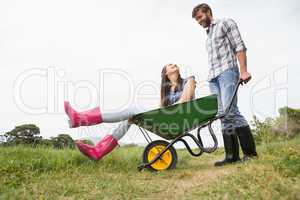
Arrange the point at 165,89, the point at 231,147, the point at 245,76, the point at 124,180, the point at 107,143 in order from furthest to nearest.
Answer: the point at 165,89, the point at 231,147, the point at 107,143, the point at 245,76, the point at 124,180

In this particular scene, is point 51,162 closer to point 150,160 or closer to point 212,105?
point 150,160

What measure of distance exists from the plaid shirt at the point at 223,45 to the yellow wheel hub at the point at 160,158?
1.10 metres

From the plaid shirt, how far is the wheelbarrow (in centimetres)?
37

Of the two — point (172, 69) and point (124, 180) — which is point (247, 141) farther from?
point (124, 180)

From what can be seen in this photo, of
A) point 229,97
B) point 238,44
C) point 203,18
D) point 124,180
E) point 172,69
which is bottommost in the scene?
point 124,180

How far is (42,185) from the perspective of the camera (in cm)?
286

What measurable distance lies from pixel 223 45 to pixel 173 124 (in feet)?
3.70

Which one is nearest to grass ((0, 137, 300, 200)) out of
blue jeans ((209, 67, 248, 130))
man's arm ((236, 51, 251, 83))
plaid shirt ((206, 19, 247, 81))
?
blue jeans ((209, 67, 248, 130))

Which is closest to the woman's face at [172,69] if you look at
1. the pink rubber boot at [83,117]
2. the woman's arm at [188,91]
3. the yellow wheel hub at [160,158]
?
the woman's arm at [188,91]

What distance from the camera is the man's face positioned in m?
4.03

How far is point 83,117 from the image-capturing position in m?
3.51

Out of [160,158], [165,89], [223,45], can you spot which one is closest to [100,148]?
[160,158]

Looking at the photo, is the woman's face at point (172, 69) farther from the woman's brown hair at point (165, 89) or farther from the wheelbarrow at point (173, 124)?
the wheelbarrow at point (173, 124)

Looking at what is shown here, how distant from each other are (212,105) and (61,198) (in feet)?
6.27
